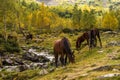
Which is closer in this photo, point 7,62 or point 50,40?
point 7,62

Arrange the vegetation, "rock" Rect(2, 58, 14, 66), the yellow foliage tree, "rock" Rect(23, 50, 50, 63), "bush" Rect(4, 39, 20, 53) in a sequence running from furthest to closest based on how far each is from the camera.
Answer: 1. the yellow foliage tree
2. "bush" Rect(4, 39, 20, 53)
3. "rock" Rect(23, 50, 50, 63)
4. "rock" Rect(2, 58, 14, 66)
5. the vegetation

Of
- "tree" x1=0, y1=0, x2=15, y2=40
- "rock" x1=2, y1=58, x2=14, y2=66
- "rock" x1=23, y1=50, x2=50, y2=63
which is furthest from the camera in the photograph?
"tree" x1=0, y1=0, x2=15, y2=40

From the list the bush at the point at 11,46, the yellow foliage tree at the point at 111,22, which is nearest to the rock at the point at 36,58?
the bush at the point at 11,46

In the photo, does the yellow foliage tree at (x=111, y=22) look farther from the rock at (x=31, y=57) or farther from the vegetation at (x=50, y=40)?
the rock at (x=31, y=57)

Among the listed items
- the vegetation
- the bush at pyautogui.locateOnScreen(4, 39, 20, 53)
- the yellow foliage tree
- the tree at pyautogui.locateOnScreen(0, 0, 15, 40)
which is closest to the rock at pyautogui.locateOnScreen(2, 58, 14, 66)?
the vegetation

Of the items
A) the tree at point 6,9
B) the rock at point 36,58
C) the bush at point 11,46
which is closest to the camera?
the rock at point 36,58

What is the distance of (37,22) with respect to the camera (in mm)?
108625

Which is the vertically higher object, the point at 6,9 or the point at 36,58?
the point at 6,9

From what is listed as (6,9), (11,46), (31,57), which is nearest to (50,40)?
(6,9)

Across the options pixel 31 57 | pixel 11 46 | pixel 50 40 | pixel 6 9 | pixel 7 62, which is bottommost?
pixel 50 40

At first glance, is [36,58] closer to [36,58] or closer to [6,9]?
[36,58]

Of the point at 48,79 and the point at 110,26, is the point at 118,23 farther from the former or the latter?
the point at 48,79

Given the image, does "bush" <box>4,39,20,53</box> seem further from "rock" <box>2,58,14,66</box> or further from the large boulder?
"rock" <box>2,58,14,66</box>

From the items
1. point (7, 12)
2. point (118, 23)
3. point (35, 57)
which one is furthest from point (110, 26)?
point (35, 57)
